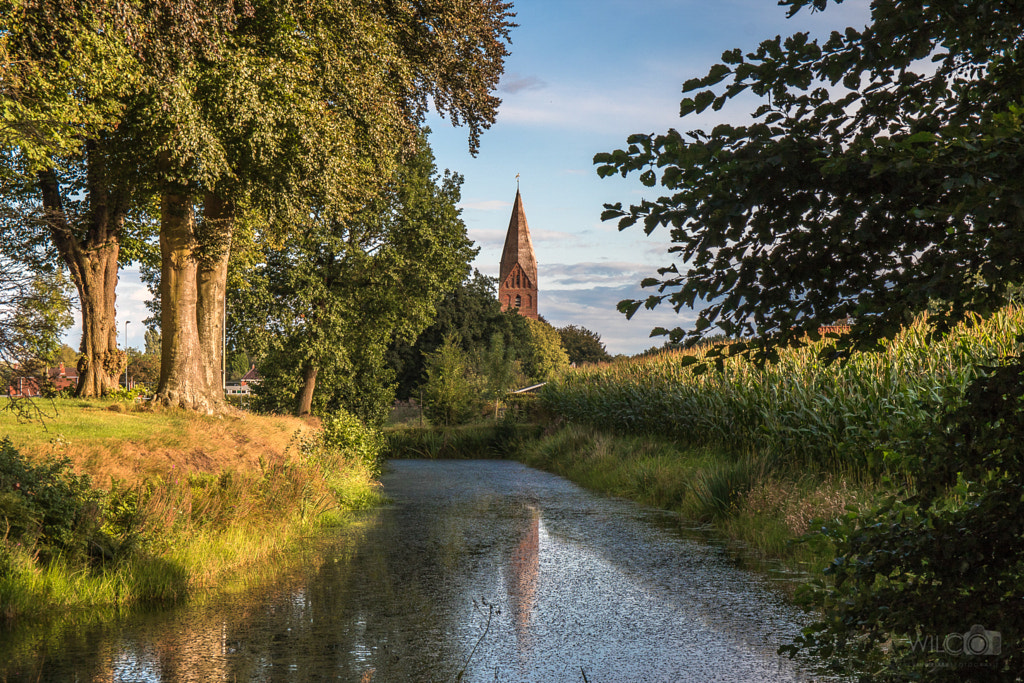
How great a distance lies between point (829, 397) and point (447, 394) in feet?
79.1

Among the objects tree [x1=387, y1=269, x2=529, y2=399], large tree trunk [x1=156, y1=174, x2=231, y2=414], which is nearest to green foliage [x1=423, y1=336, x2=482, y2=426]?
tree [x1=387, y1=269, x2=529, y2=399]

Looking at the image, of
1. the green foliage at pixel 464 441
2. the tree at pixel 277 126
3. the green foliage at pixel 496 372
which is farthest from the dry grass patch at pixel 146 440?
the green foliage at pixel 496 372

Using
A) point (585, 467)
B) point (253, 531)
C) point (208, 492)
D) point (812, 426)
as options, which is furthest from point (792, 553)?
point (585, 467)

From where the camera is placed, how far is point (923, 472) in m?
3.40

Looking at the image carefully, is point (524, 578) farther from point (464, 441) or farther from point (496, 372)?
point (496, 372)

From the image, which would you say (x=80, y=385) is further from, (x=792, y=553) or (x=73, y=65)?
(x=792, y=553)

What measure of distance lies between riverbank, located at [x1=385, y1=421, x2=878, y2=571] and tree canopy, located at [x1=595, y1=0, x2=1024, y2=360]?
3.90 ft

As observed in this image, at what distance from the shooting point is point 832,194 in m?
2.74

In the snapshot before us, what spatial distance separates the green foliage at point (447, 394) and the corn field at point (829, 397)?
55.0 ft

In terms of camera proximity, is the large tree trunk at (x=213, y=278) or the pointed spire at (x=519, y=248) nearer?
the large tree trunk at (x=213, y=278)

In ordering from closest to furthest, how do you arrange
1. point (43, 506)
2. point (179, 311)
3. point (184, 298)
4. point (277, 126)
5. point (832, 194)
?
1. point (832, 194)
2. point (43, 506)
3. point (277, 126)
4. point (179, 311)
5. point (184, 298)

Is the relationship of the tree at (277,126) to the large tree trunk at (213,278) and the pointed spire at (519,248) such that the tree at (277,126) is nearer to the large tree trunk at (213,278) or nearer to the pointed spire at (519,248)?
the large tree trunk at (213,278)

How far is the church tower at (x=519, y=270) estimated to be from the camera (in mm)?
104875

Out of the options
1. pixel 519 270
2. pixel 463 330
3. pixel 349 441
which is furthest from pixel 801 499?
pixel 519 270
